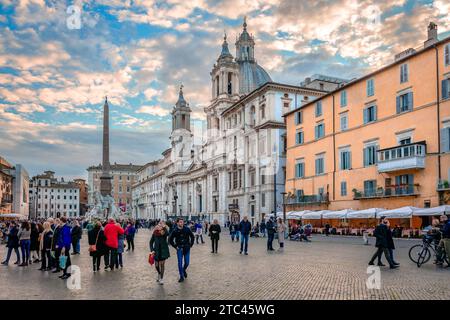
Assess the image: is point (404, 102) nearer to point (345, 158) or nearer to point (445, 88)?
point (445, 88)

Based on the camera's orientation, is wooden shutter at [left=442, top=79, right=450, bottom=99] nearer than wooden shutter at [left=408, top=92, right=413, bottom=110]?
Yes

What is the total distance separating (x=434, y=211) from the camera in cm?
3059

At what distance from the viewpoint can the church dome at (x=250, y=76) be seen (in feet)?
273

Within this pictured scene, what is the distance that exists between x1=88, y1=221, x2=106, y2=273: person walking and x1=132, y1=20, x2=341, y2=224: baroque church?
30737mm

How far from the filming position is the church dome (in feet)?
273

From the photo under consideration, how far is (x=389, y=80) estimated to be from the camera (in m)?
37.8

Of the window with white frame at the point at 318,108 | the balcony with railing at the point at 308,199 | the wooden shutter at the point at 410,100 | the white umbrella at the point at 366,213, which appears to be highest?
the window with white frame at the point at 318,108

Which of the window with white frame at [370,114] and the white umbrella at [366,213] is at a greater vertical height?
the window with white frame at [370,114]

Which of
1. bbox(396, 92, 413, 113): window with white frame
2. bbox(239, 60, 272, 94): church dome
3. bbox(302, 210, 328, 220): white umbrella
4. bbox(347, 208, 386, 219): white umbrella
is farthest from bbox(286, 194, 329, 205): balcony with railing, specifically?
bbox(239, 60, 272, 94): church dome

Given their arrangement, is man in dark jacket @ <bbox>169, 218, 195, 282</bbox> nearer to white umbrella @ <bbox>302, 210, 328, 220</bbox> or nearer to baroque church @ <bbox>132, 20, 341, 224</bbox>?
white umbrella @ <bbox>302, 210, 328, 220</bbox>

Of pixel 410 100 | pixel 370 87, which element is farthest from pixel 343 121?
pixel 410 100

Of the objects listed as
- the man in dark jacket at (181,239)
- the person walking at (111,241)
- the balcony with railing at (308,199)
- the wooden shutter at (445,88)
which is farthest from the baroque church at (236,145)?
the man in dark jacket at (181,239)

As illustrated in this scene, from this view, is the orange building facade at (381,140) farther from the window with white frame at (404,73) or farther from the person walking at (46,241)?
the person walking at (46,241)

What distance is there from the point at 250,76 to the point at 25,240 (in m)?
70.8
